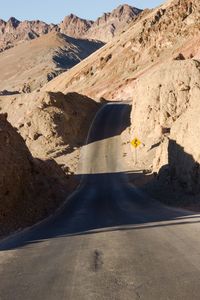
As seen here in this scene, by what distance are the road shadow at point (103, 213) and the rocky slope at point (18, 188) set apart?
36.3 inches

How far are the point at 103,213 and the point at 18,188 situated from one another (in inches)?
183

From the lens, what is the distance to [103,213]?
2822 centimetres

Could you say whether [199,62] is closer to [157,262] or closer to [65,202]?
[65,202]

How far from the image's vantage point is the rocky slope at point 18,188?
25.3 meters

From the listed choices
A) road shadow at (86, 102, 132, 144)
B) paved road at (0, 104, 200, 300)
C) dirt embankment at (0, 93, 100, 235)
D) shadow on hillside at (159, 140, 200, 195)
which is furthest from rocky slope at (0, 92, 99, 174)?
paved road at (0, 104, 200, 300)

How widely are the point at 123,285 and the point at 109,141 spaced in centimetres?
6515

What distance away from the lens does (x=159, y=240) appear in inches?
600

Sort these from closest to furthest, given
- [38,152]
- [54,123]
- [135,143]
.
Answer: [135,143], [38,152], [54,123]

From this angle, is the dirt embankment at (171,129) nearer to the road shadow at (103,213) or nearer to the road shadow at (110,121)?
the road shadow at (103,213)

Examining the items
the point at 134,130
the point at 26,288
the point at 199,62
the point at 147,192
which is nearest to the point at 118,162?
the point at 134,130

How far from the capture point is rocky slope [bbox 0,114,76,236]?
82.9ft

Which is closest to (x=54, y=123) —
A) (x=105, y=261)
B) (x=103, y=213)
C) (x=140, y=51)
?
(x=103, y=213)

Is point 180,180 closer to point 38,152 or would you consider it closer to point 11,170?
point 11,170

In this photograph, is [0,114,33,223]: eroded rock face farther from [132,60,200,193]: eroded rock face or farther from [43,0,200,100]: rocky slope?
[43,0,200,100]: rocky slope
